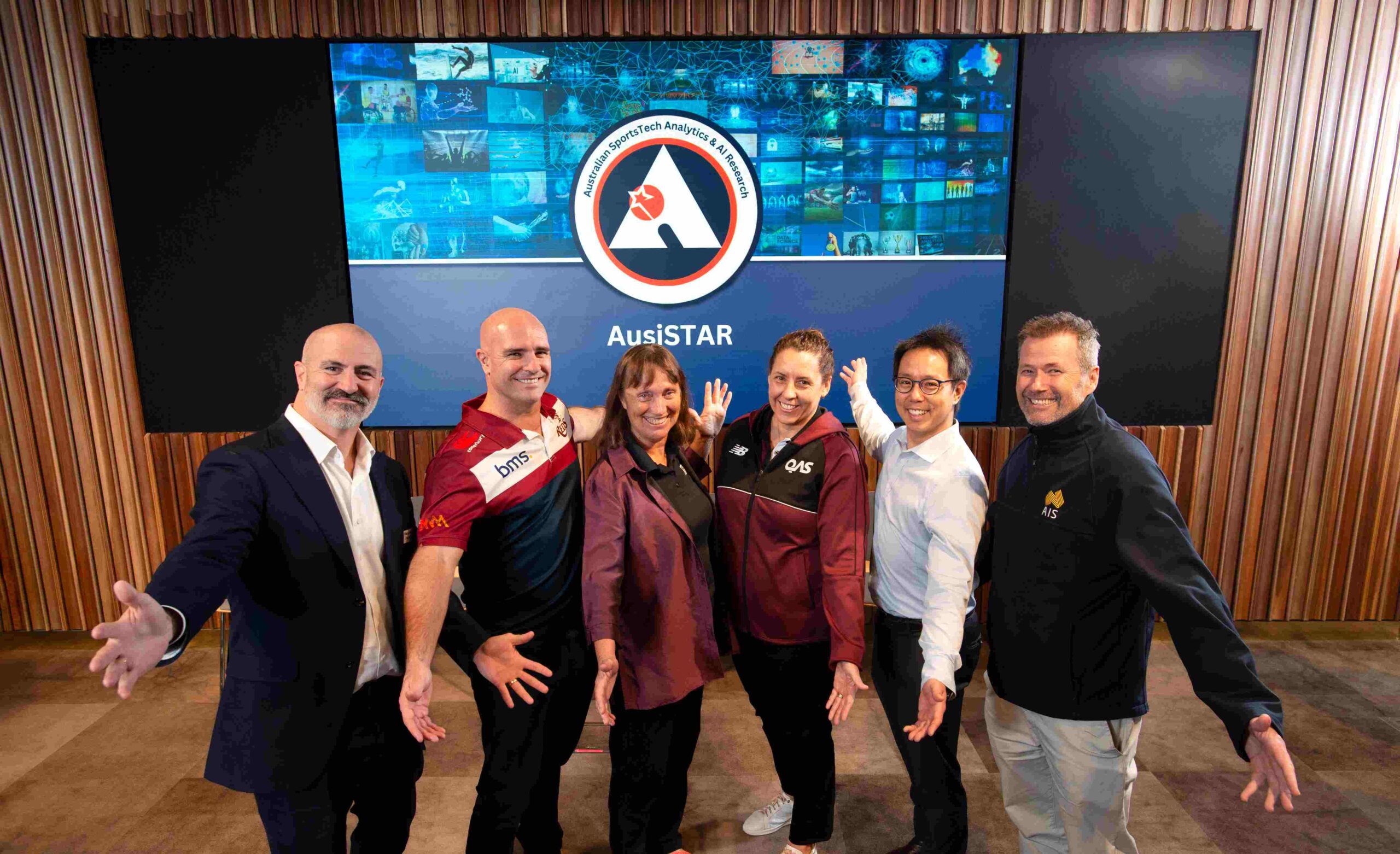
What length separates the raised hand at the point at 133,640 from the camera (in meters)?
1.36

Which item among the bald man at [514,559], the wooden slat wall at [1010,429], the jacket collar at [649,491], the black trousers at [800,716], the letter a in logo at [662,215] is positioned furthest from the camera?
the letter a in logo at [662,215]

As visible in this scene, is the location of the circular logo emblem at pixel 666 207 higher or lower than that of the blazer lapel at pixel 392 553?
higher

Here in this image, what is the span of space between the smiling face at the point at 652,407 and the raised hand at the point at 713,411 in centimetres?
41

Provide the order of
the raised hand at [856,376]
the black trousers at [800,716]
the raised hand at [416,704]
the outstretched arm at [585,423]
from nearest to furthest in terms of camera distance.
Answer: the raised hand at [416,704] → the black trousers at [800,716] → the outstretched arm at [585,423] → the raised hand at [856,376]

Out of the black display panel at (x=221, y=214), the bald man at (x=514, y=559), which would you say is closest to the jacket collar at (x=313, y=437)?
the bald man at (x=514, y=559)

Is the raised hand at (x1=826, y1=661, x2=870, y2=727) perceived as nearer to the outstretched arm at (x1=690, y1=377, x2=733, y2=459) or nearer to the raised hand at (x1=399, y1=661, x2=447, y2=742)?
the outstretched arm at (x1=690, y1=377, x2=733, y2=459)

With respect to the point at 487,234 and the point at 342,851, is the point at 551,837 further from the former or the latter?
Result: the point at 487,234

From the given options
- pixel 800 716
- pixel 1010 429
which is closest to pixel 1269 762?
pixel 800 716

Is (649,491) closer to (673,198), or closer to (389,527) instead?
(389,527)

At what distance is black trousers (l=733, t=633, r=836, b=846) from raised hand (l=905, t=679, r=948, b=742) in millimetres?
396

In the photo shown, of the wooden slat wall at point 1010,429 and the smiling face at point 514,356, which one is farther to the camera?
the wooden slat wall at point 1010,429

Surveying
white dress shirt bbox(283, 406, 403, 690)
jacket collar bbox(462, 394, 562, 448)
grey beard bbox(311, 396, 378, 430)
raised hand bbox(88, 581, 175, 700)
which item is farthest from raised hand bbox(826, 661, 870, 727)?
raised hand bbox(88, 581, 175, 700)

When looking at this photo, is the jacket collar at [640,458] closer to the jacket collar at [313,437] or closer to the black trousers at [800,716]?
the black trousers at [800,716]

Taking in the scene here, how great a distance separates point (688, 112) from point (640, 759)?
3.25 metres
